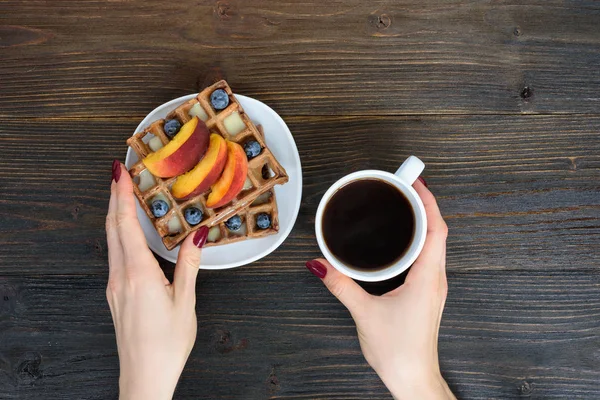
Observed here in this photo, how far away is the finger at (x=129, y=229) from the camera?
1153 millimetres

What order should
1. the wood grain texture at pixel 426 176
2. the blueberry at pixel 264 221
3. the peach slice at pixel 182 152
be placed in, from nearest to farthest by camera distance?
1. the peach slice at pixel 182 152
2. the blueberry at pixel 264 221
3. the wood grain texture at pixel 426 176

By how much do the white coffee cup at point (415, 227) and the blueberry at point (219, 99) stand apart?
0.33 m

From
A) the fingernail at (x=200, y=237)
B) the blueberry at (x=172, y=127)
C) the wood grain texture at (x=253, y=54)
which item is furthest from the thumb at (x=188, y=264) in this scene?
the wood grain texture at (x=253, y=54)

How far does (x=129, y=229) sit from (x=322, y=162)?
0.52 metres

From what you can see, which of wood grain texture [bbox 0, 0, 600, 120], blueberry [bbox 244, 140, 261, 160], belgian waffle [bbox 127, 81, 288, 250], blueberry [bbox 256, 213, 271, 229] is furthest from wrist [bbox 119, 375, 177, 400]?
wood grain texture [bbox 0, 0, 600, 120]

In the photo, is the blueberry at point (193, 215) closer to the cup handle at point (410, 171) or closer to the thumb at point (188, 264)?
the thumb at point (188, 264)

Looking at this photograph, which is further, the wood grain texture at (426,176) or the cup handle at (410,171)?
the wood grain texture at (426,176)

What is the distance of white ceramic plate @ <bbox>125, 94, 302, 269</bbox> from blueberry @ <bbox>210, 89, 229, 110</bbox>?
0.18ft

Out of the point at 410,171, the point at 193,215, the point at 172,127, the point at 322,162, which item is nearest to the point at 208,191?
the point at 193,215

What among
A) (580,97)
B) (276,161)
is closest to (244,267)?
(276,161)

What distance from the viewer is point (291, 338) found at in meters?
1.38

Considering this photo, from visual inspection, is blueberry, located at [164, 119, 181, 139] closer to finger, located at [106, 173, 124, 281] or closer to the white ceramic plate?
the white ceramic plate

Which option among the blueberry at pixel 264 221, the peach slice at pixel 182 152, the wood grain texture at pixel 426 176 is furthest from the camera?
the wood grain texture at pixel 426 176

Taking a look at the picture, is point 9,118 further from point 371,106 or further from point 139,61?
point 371,106
